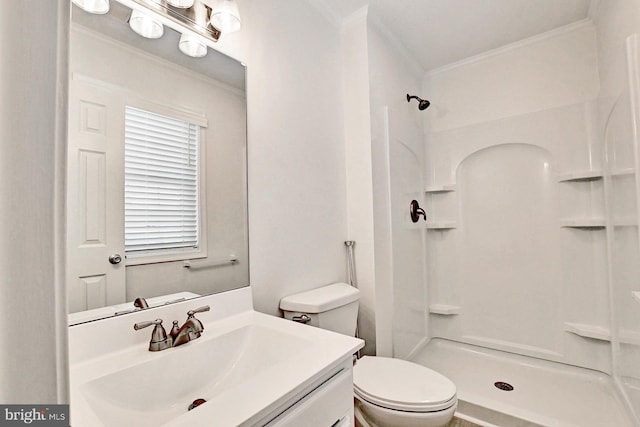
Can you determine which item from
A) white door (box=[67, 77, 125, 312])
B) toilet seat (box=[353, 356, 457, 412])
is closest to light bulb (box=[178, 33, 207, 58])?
white door (box=[67, 77, 125, 312])

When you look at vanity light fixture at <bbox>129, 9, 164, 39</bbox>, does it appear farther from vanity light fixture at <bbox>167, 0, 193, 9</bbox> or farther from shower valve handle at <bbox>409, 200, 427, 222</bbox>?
shower valve handle at <bbox>409, 200, 427, 222</bbox>

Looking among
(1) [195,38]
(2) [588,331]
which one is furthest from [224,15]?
(2) [588,331]

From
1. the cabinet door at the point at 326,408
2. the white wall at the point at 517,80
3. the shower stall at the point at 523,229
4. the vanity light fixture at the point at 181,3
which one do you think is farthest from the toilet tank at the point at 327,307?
the white wall at the point at 517,80

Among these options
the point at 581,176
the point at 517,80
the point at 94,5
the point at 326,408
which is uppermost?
the point at 517,80

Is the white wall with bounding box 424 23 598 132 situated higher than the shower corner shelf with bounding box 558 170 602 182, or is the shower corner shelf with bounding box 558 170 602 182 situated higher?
the white wall with bounding box 424 23 598 132

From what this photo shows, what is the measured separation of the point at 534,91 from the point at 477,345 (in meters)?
2.00

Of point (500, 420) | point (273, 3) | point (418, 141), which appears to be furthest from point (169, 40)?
point (500, 420)

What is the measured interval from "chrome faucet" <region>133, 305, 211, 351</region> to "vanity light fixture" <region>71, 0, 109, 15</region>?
951mm

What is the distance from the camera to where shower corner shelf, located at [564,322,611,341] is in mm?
1851

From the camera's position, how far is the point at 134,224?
94 centimetres

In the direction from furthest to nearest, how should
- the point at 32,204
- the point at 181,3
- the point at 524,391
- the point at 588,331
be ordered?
the point at 588,331 < the point at 524,391 < the point at 181,3 < the point at 32,204

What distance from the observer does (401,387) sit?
1300 mm

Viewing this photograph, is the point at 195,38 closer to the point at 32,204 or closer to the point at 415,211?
the point at 32,204

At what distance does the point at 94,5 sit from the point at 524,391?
8.97 feet
